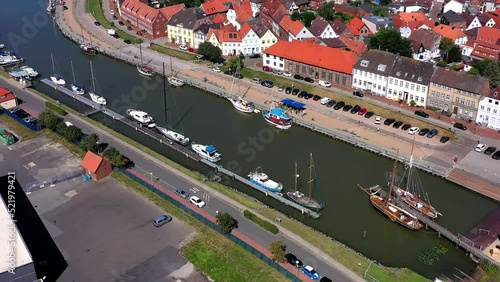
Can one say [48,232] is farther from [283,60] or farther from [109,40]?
[109,40]

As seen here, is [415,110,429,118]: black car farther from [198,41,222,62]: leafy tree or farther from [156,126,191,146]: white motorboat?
[198,41,222,62]: leafy tree

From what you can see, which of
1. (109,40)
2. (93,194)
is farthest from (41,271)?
(109,40)

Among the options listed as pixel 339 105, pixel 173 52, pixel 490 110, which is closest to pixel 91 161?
pixel 339 105

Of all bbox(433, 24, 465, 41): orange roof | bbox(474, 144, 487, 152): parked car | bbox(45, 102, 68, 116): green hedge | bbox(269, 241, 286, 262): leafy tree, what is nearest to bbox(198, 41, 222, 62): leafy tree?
bbox(45, 102, 68, 116): green hedge

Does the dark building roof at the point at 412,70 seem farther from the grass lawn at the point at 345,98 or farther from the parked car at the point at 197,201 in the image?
the parked car at the point at 197,201

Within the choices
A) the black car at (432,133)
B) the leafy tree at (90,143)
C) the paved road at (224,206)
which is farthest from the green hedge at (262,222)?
the black car at (432,133)
